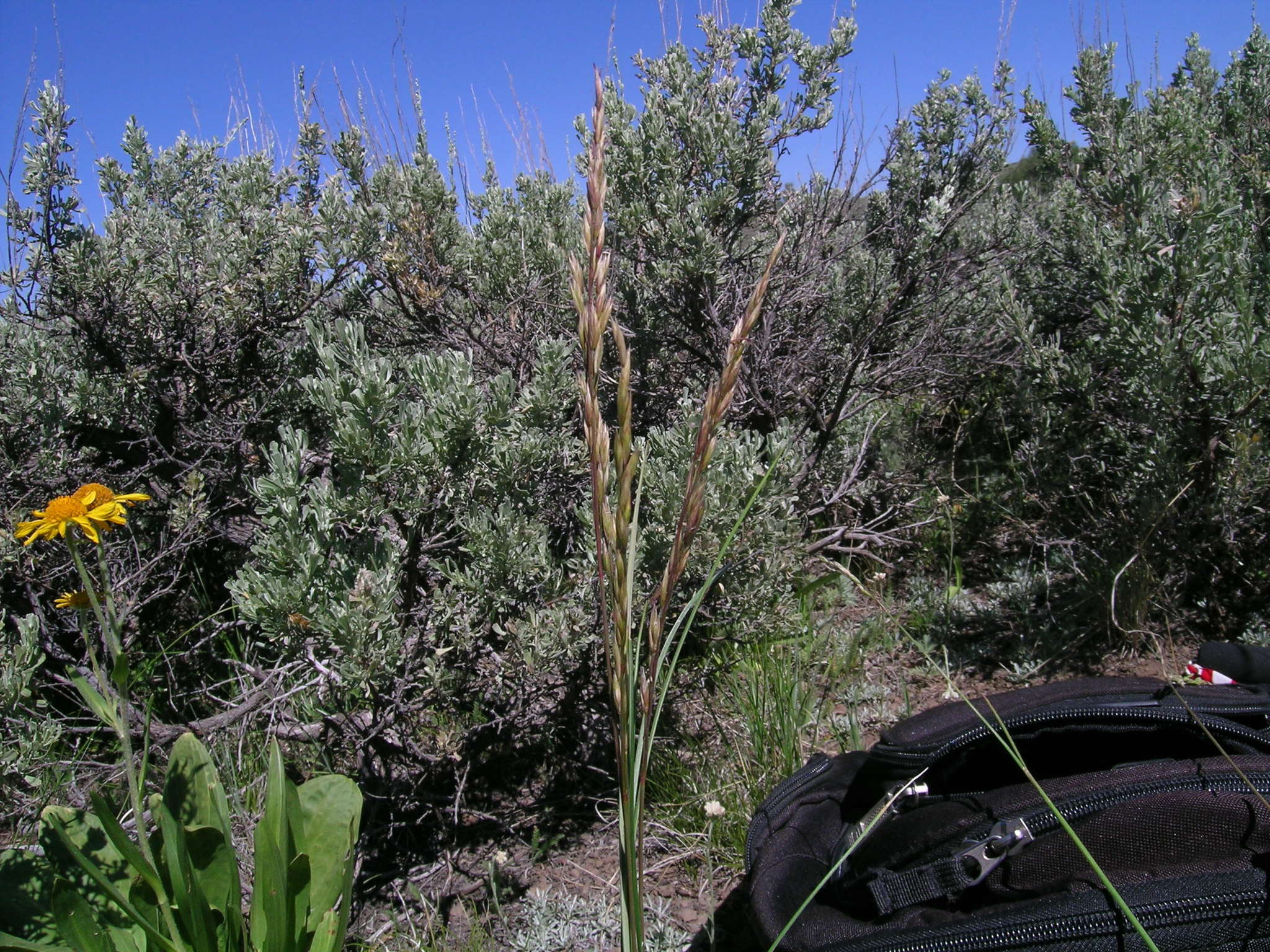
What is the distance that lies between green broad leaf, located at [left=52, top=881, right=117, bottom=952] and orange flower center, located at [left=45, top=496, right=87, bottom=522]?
62 centimetres

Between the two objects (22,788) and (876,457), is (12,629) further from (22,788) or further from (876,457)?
(876,457)

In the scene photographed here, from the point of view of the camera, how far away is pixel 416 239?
3.21 meters

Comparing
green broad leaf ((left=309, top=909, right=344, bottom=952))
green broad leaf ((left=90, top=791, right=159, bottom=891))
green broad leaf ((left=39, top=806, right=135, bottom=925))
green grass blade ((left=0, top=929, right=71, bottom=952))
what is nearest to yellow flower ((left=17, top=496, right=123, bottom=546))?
green broad leaf ((left=90, top=791, right=159, bottom=891))

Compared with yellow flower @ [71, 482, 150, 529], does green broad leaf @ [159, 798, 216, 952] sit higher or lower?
lower

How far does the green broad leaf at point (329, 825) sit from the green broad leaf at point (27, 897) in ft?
1.46

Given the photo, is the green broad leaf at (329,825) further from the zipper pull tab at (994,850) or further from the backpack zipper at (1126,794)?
the backpack zipper at (1126,794)

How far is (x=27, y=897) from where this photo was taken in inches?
61.2

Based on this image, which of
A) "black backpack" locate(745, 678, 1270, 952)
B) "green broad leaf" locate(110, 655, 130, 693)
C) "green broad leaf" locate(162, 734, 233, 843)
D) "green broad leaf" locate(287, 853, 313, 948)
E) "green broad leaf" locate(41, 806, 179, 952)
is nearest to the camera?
"green broad leaf" locate(110, 655, 130, 693)

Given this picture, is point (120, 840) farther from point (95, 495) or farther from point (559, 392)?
point (559, 392)

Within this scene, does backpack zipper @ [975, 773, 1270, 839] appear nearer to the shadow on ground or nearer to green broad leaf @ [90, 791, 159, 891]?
the shadow on ground

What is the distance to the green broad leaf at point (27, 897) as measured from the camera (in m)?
1.53

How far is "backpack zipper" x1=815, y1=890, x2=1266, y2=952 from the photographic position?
46.3 inches

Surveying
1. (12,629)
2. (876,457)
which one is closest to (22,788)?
(12,629)

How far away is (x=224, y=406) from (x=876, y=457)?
116 inches
